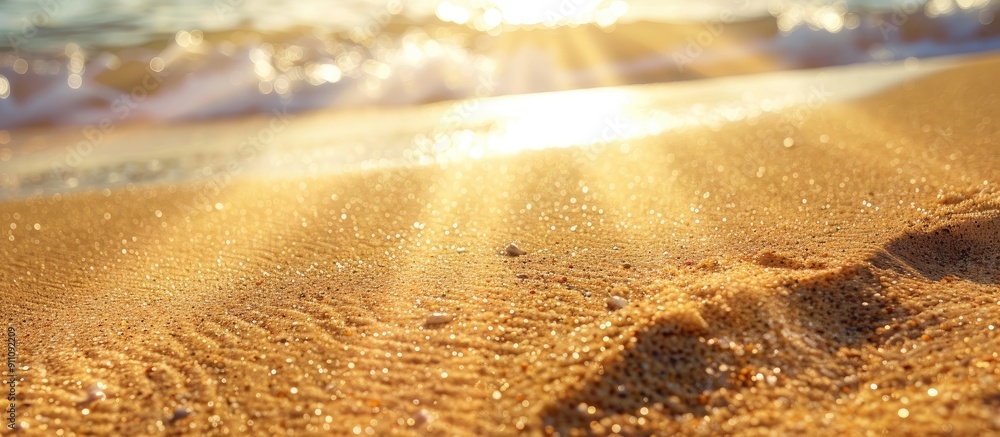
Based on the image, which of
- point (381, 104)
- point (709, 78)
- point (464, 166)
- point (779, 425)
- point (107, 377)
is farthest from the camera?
point (709, 78)

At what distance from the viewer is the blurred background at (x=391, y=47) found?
40.9 feet

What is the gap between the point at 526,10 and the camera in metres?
17.6

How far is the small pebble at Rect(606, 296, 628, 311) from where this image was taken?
2.54 meters

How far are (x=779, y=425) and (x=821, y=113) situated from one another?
6.21m

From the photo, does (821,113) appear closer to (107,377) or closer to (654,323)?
(654,323)

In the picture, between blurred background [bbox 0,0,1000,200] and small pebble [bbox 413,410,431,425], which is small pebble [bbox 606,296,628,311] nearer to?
small pebble [bbox 413,410,431,425]

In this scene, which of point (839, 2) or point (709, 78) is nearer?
point (709, 78)

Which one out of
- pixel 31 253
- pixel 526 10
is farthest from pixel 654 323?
pixel 526 10

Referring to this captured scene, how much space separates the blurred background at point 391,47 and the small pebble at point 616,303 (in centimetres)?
979

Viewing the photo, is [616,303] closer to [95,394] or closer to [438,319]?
[438,319]

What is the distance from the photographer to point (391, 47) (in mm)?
15547

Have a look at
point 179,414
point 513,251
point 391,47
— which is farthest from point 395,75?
point 179,414

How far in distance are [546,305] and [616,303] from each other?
263 mm

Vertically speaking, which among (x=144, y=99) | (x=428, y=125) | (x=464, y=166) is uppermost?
(x=144, y=99)
